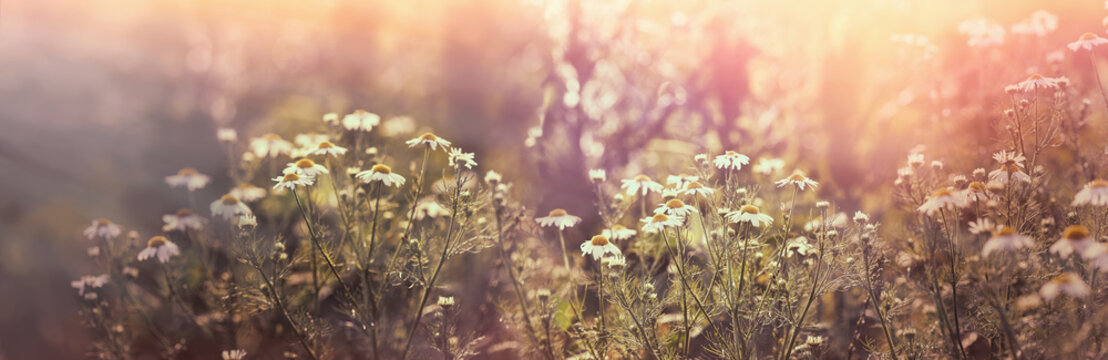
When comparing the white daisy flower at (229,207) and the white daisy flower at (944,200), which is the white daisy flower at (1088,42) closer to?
the white daisy flower at (944,200)

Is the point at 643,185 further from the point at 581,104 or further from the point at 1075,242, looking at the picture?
the point at 581,104

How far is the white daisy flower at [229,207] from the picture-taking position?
2738 mm

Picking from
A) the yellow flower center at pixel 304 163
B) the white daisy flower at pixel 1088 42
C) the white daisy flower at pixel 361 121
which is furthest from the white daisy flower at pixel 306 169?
the white daisy flower at pixel 1088 42

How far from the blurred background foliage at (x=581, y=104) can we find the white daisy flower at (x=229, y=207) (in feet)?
4.52

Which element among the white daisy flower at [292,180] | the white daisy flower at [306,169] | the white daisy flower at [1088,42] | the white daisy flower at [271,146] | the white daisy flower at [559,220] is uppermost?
the white daisy flower at [271,146]

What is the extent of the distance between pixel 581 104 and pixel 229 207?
7.65 ft

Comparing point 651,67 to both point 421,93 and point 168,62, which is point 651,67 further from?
point 168,62

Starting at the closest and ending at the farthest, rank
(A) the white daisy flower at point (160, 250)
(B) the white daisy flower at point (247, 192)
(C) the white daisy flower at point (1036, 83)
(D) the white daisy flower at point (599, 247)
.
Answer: (D) the white daisy flower at point (599, 247) < (C) the white daisy flower at point (1036, 83) < (A) the white daisy flower at point (160, 250) < (B) the white daisy flower at point (247, 192)

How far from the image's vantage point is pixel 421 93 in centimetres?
747

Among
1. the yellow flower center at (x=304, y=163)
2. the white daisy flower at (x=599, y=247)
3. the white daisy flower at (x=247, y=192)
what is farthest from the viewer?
the white daisy flower at (x=247, y=192)

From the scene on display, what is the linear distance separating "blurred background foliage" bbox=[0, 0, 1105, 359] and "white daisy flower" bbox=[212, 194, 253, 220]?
4.52 ft

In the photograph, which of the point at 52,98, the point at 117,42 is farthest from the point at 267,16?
the point at 52,98

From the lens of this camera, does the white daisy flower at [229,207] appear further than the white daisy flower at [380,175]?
Yes

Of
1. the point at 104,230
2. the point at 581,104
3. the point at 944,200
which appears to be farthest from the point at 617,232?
the point at 104,230
